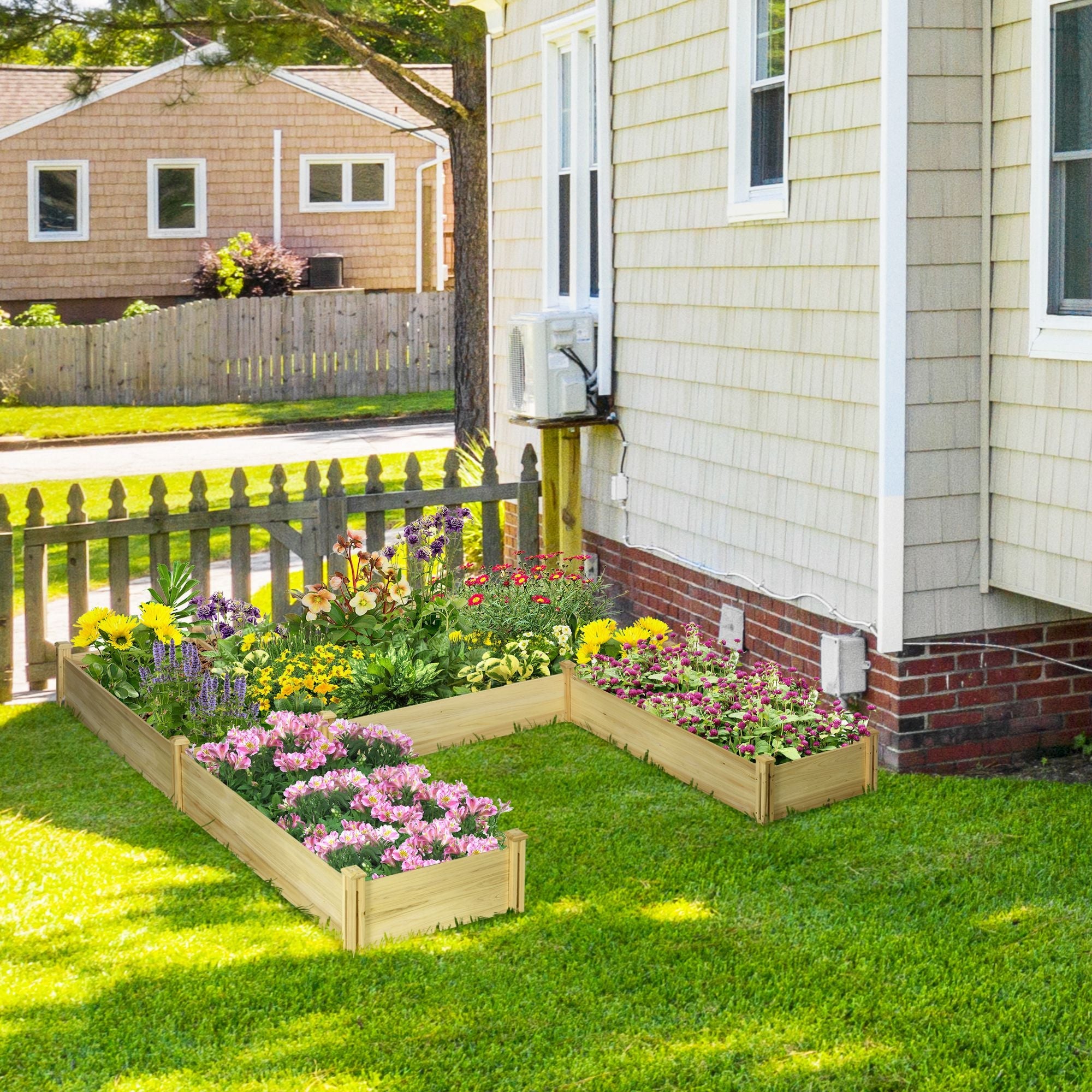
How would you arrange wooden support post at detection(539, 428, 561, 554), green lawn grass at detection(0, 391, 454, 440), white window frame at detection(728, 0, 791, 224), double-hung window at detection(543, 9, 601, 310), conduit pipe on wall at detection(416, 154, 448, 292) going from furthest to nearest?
conduit pipe on wall at detection(416, 154, 448, 292), green lawn grass at detection(0, 391, 454, 440), wooden support post at detection(539, 428, 561, 554), double-hung window at detection(543, 9, 601, 310), white window frame at detection(728, 0, 791, 224)

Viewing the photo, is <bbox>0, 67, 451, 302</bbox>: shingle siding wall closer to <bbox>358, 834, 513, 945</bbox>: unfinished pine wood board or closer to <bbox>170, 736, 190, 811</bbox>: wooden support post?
<bbox>170, 736, 190, 811</bbox>: wooden support post

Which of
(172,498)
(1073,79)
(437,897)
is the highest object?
(1073,79)

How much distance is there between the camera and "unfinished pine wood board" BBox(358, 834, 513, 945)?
16.6 feet

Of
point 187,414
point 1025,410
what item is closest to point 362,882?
point 1025,410

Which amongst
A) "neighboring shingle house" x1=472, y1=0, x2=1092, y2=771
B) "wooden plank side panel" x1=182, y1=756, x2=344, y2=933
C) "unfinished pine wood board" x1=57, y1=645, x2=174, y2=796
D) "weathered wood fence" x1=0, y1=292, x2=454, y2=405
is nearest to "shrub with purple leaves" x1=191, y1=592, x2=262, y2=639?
"unfinished pine wood board" x1=57, y1=645, x2=174, y2=796

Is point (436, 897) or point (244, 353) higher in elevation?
point (244, 353)

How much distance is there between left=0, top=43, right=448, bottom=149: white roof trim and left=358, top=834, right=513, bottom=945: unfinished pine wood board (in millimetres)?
24477

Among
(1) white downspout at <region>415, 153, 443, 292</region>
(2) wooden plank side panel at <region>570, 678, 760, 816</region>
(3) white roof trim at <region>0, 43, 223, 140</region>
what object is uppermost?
(3) white roof trim at <region>0, 43, 223, 140</region>

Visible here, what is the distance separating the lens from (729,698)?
6691 millimetres

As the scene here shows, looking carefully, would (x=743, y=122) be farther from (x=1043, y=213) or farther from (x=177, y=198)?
(x=177, y=198)

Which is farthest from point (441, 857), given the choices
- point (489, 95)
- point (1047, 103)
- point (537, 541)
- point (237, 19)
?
point (237, 19)

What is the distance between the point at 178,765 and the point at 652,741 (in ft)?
6.79

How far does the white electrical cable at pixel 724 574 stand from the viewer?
6.82 meters

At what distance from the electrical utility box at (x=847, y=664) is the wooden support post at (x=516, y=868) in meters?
2.00
